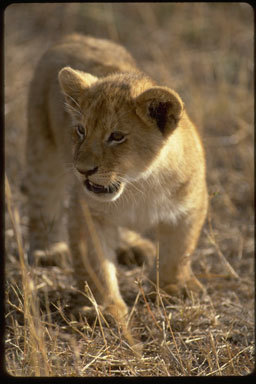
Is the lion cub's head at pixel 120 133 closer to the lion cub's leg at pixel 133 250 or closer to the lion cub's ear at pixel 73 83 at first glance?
the lion cub's ear at pixel 73 83

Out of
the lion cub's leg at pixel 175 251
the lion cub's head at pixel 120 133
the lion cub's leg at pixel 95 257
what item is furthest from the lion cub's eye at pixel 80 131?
the lion cub's leg at pixel 175 251

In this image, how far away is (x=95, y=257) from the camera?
445 centimetres

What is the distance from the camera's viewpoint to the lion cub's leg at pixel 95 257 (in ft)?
14.5

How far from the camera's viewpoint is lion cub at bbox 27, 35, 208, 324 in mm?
3889

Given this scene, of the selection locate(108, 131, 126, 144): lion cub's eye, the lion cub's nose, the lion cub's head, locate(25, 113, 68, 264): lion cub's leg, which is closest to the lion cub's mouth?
the lion cub's head

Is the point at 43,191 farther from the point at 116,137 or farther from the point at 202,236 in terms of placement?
the point at 116,137

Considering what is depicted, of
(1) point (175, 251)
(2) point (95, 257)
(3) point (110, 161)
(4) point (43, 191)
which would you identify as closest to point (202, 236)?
(1) point (175, 251)

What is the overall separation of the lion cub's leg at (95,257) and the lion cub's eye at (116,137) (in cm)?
71

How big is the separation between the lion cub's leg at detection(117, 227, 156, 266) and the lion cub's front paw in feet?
1.77

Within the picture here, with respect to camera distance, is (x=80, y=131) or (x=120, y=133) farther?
(x=80, y=131)

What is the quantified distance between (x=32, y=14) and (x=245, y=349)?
8394 mm

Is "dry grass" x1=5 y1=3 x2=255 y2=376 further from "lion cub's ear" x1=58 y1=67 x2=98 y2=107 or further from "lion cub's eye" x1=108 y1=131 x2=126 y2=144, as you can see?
"lion cub's ear" x1=58 y1=67 x2=98 y2=107

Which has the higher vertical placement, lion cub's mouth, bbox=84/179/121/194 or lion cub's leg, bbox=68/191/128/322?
lion cub's mouth, bbox=84/179/121/194

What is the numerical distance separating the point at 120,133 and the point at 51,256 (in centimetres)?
205
